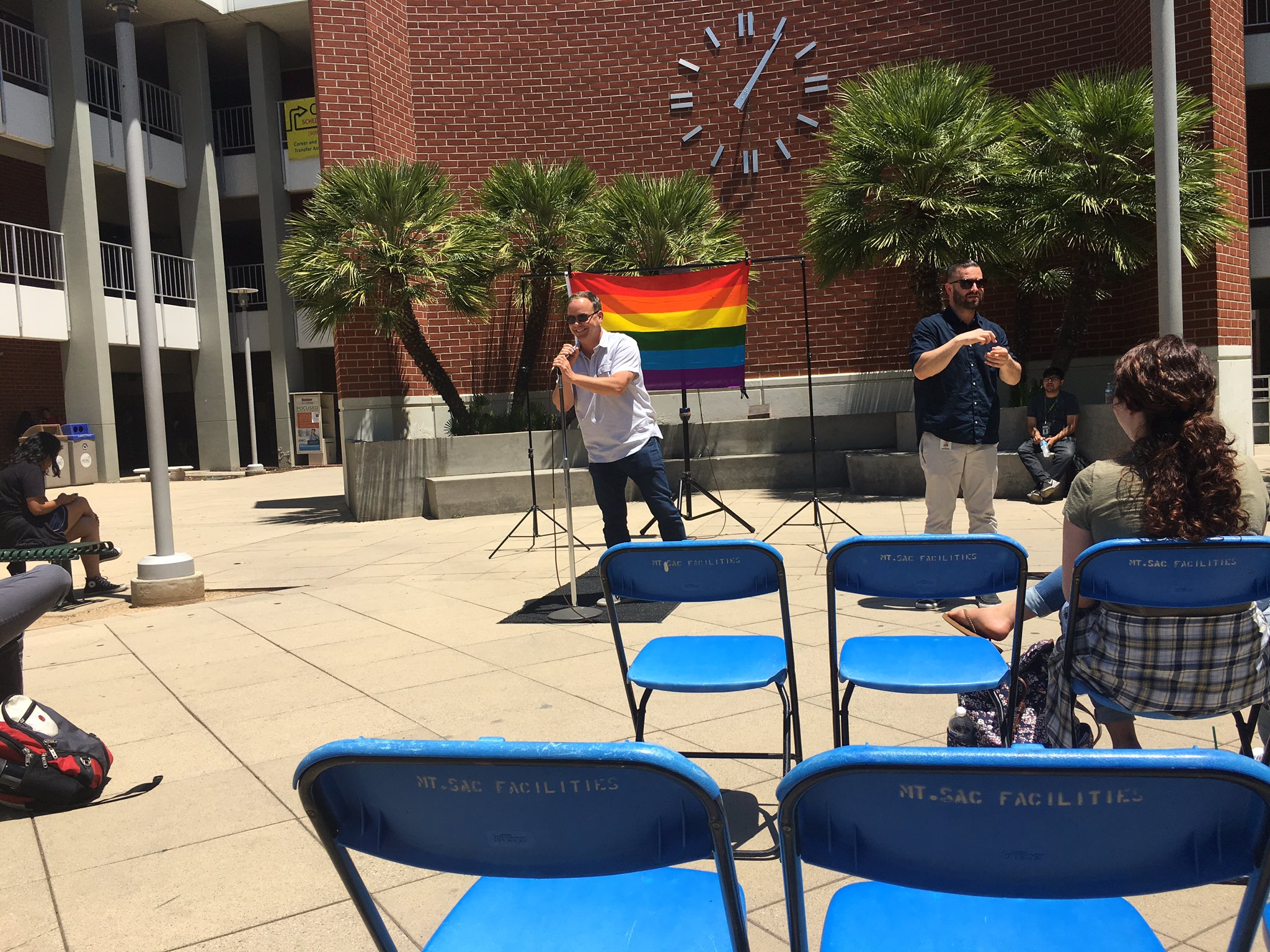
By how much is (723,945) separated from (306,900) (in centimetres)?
160

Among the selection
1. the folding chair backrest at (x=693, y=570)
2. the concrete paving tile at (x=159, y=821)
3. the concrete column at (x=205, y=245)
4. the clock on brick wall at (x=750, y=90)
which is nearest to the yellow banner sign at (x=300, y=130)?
the concrete column at (x=205, y=245)

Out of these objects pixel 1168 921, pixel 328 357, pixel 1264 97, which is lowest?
pixel 1168 921

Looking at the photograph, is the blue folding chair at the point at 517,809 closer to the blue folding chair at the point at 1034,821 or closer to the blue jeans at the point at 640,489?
the blue folding chair at the point at 1034,821

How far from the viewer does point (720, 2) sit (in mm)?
13477

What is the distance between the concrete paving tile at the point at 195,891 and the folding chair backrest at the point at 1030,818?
1.95 m

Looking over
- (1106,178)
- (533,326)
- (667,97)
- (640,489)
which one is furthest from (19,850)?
(667,97)

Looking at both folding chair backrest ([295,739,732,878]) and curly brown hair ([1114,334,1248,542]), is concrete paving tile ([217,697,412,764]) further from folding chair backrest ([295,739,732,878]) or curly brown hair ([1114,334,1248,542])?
curly brown hair ([1114,334,1248,542])

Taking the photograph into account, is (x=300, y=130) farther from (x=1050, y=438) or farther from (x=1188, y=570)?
(x=1188, y=570)

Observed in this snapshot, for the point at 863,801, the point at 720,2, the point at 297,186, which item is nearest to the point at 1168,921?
the point at 863,801

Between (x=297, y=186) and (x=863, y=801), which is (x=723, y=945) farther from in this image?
(x=297, y=186)

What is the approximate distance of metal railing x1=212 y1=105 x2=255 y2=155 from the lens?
25594mm

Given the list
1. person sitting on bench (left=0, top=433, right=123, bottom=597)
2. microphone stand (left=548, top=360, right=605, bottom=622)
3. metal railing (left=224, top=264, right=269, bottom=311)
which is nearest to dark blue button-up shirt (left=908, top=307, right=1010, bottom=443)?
microphone stand (left=548, top=360, right=605, bottom=622)

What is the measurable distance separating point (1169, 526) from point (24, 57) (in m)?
25.4

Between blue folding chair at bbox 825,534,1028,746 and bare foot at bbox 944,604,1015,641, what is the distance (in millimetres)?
58
